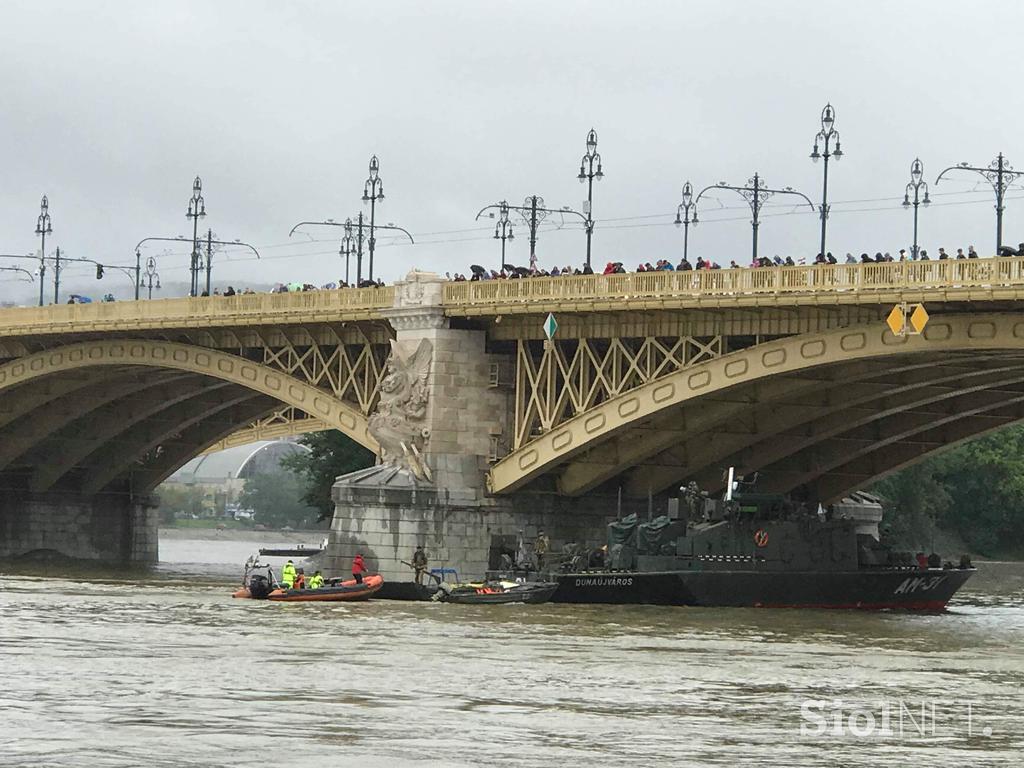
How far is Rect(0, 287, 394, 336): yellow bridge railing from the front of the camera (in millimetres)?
70438

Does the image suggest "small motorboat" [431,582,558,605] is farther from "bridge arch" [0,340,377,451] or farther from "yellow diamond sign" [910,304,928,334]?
"yellow diamond sign" [910,304,928,334]

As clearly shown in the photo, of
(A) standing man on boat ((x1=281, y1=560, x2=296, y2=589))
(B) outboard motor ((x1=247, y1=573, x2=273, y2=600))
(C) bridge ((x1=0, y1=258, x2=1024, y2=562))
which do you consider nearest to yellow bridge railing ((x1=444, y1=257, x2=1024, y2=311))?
(C) bridge ((x1=0, y1=258, x2=1024, y2=562))

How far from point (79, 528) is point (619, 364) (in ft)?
145

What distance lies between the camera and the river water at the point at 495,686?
93.9ft

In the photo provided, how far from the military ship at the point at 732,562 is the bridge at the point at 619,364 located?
2.87m

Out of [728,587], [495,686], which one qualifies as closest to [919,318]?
[728,587]

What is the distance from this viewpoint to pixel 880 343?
56.0 meters

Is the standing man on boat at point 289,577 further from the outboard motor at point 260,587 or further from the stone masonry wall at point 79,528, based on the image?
the stone masonry wall at point 79,528

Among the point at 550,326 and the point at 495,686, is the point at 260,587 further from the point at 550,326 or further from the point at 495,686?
the point at 495,686

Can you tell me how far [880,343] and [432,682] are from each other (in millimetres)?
22157

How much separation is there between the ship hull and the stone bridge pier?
6.23 m

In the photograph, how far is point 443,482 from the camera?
220ft

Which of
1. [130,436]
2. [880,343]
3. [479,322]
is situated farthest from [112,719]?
[130,436]

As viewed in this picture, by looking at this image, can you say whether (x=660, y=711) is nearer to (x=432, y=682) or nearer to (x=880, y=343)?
(x=432, y=682)
